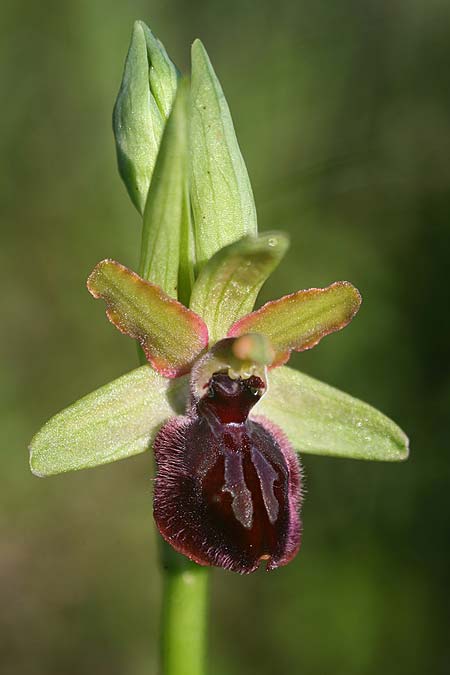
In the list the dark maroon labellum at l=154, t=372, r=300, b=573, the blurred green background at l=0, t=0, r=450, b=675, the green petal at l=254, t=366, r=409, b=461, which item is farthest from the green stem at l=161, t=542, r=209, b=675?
the blurred green background at l=0, t=0, r=450, b=675

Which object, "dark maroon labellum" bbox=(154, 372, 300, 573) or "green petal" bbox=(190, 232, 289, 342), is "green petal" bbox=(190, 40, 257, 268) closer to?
"green petal" bbox=(190, 232, 289, 342)

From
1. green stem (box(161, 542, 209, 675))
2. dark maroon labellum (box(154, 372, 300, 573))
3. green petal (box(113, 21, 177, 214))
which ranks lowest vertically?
green stem (box(161, 542, 209, 675))

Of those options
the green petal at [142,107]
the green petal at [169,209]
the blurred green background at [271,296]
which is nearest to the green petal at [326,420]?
the green petal at [169,209]

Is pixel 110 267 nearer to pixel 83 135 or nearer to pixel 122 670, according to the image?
pixel 122 670

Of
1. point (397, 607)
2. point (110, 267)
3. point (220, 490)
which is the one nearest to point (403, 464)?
point (397, 607)

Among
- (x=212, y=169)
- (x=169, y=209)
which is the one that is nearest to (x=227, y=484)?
(x=169, y=209)

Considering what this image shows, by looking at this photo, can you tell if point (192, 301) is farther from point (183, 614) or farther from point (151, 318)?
point (183, 614)

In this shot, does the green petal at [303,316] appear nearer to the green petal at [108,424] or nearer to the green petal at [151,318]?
the green petal at [151,318]
